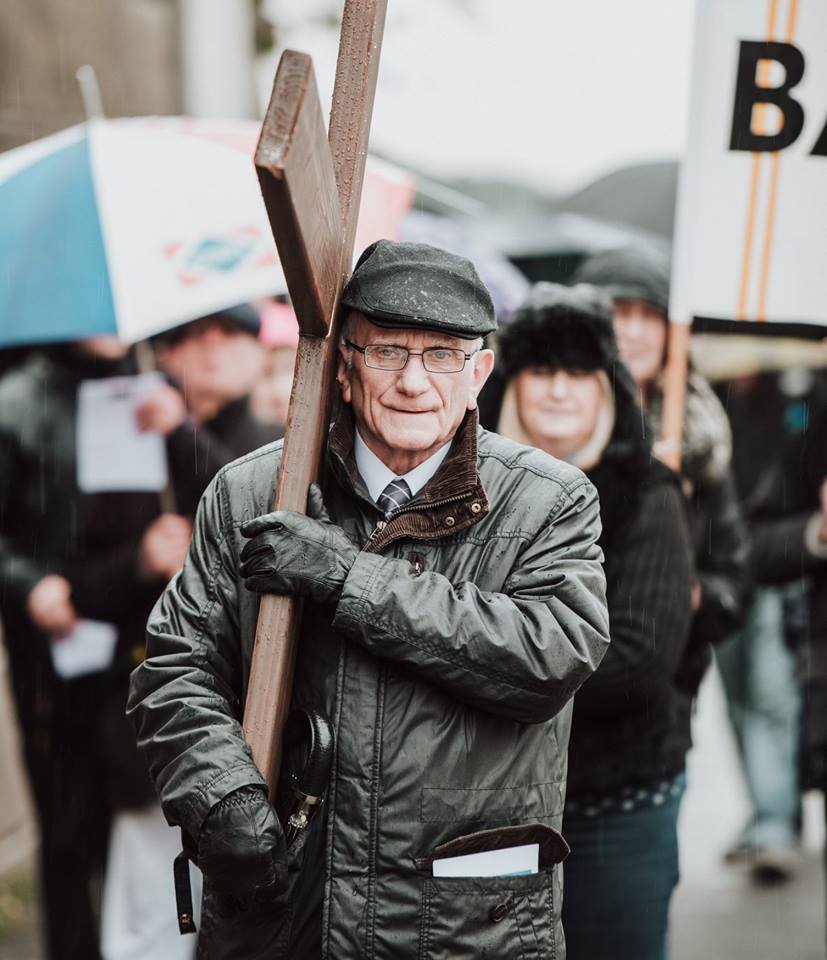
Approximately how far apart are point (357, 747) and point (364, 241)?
2.10 meters

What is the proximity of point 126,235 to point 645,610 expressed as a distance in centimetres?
178

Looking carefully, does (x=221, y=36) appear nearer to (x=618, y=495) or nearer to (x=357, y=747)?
(x=618, y=495)

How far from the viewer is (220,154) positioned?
407 cm

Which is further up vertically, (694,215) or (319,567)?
(694,215)

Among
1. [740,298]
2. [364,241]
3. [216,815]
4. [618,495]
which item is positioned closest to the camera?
[216,815]

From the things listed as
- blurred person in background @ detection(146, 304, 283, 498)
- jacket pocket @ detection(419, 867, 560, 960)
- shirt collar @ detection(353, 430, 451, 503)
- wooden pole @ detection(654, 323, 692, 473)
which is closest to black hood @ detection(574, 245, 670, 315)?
wooden pole @ detection(654, 323, 692, 473)

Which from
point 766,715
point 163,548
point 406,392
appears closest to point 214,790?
point 406,392

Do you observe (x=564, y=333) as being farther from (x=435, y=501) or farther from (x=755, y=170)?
(x=435, y=501)

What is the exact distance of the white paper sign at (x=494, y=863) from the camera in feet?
7.58

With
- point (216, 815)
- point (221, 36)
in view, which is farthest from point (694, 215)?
point (221, 36)

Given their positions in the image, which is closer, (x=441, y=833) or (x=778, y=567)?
(x=441, y=833)

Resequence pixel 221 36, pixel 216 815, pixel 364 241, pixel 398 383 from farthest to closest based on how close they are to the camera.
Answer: pixel 221 36 → pixel 364 241 → pixel 398 383 → pixel 216 815

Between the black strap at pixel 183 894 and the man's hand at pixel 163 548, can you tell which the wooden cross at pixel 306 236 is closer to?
the black strap at pixel 183 894

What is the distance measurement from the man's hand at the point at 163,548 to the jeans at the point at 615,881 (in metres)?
1.48
